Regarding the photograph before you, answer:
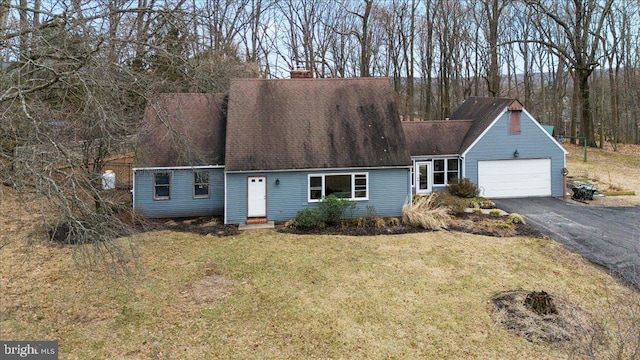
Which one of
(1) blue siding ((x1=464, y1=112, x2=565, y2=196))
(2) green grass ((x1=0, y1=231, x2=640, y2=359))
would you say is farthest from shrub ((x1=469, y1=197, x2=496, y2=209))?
(2) green grass ((x1=0, y1=231, x2=640, y2=359))

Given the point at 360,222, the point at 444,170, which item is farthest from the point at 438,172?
the point at 360,222

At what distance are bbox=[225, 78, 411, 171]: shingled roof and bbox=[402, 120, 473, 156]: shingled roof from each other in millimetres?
3083

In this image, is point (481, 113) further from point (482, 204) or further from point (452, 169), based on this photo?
point (482, 204)

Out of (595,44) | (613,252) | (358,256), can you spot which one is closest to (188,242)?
(358,256)

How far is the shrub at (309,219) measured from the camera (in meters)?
14.4

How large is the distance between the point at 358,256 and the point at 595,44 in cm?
2819

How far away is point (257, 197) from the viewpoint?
15398 mm

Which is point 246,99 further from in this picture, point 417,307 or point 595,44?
point 595,44

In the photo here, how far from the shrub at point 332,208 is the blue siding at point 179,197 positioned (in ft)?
14.3

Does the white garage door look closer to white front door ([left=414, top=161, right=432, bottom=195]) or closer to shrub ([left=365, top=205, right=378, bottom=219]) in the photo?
white front door ([left=414, top=161, right=432, bottom=195])

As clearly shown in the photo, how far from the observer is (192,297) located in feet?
29.3

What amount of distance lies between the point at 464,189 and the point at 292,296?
11.8 metres

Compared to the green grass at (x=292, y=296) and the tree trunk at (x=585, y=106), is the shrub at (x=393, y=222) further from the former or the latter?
the tree trunk at (x=585, y=106)

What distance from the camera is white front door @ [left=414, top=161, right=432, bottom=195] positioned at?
63.2 ft
